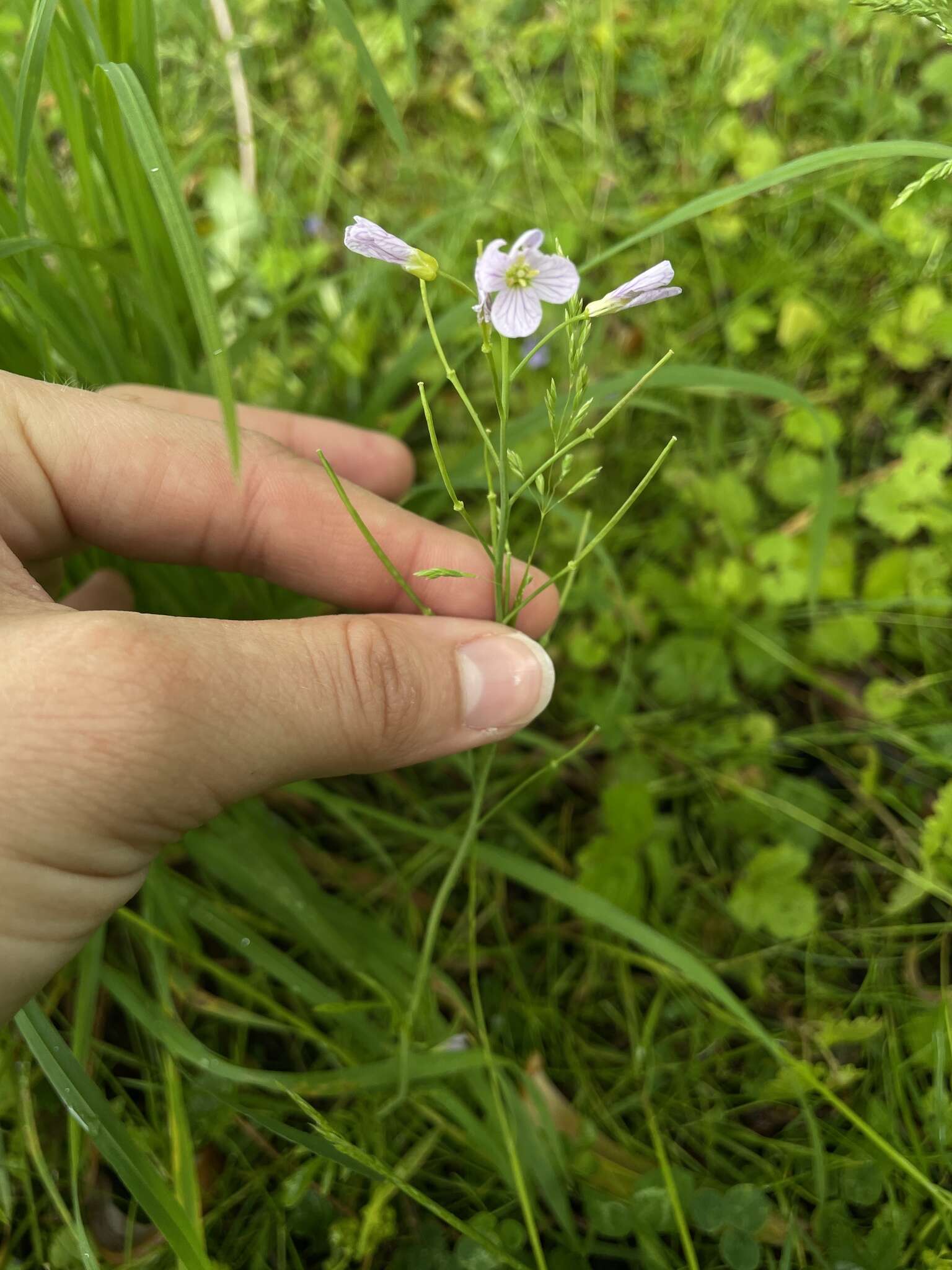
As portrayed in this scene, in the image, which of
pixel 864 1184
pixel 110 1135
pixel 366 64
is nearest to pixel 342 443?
pixel 366 64

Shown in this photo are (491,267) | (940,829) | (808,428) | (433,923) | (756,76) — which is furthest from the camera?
(756,76)

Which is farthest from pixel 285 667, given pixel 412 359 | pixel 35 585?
pixel 412 359

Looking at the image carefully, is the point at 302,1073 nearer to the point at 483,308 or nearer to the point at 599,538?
the point at 599,538

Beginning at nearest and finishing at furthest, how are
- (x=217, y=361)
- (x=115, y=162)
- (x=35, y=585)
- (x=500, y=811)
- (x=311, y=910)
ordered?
(x=217, y=361) < (x=35, y=585) < (x=115, y=162) < (x=311, y=910) < (x=500, y=811)

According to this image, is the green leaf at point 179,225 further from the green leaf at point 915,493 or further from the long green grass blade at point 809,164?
the green leaf at point 915,493

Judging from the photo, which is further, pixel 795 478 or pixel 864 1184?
pixel 795 478

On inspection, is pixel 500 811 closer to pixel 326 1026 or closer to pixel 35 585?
pixel 326 1026
